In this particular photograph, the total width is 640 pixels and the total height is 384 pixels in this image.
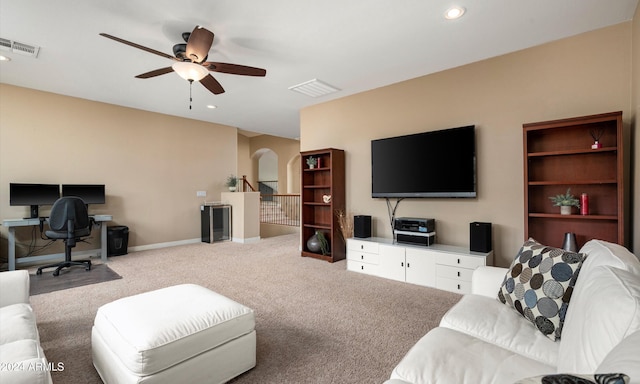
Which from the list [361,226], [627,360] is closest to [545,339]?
[627,360]

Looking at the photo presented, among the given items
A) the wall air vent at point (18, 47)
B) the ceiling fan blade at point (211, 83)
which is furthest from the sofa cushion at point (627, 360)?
the wall air vent at point (18, 47)

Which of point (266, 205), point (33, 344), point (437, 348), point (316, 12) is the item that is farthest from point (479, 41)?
point (266, 205)

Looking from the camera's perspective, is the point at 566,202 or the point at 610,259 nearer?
the point at 610,259

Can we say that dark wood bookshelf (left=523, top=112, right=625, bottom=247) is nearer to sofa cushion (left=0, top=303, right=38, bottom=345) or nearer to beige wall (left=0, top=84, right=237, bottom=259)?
sofa cushion (left=0, top=303, right=38, bottom=345)

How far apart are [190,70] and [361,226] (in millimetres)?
2991

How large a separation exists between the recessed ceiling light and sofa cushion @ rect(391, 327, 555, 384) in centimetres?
267

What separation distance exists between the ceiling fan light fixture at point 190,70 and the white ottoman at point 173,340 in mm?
2146

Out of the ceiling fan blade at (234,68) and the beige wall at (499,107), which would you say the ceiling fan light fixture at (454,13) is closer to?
the beige wall at (499,107)

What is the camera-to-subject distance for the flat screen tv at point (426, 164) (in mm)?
3688

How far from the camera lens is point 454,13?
270 centimetres

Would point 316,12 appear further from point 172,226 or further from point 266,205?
point 266,205

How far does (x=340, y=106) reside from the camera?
5164 millimetres

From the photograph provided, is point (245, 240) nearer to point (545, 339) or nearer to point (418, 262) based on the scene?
point (418, 262)

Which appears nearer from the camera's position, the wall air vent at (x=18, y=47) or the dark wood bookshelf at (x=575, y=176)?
the dark wood bookshelf at (x=575, y=176)
